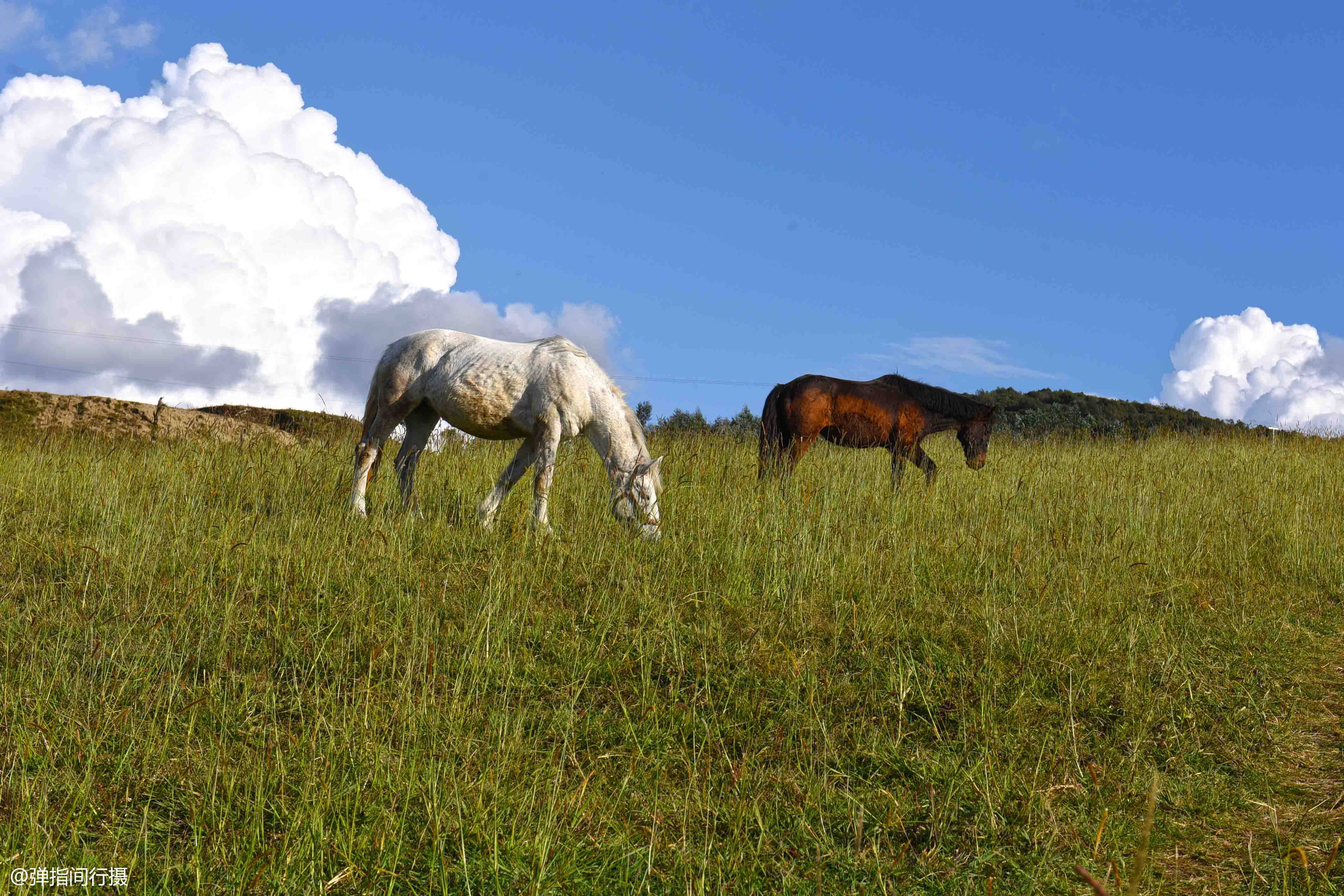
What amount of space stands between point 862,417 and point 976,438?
6.81ft

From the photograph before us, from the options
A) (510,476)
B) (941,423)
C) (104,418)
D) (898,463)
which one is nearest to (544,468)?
(510,476)

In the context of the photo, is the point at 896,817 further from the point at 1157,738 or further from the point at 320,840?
the point at 320,840

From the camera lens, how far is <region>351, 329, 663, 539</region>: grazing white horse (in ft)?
26.5

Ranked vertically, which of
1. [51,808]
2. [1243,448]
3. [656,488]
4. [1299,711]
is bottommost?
[51,808]

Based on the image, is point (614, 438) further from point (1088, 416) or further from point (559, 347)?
point (1088, 416)

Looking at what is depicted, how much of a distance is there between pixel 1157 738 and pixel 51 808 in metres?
5.31

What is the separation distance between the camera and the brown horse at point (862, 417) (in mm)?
10945

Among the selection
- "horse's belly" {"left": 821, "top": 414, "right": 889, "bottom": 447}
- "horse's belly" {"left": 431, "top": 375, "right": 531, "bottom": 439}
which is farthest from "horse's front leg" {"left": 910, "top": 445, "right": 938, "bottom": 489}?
"horse's belly" {"left": 431, "top": 375, "right": 531, "bottom": 439}

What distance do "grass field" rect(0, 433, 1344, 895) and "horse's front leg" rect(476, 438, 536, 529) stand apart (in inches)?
17.0

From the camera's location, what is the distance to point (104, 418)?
1463 cm

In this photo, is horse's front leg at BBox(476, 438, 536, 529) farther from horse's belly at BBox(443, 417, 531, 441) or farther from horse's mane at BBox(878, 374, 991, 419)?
horse's mane at BBox(878, 374, 991, 419)

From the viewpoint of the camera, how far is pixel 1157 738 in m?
4.93

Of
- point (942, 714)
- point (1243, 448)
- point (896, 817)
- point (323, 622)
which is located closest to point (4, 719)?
point (323, 622)

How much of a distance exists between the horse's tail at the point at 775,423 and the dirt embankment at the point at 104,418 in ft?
22.8
